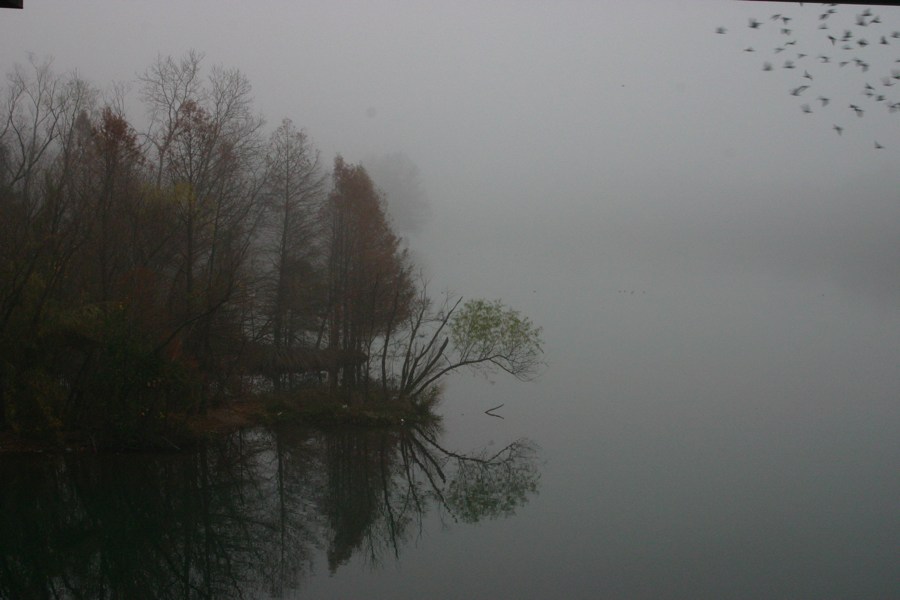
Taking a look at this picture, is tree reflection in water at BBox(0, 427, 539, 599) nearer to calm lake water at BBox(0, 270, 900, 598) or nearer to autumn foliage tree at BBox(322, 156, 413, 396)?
calm lake water at BBox(0, 270, 900, 598)

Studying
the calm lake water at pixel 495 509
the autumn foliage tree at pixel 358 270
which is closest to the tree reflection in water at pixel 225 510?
the calm lake water at pixel 495 509

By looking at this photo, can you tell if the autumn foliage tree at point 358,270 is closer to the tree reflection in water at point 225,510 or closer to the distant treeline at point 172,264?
the distant treeline at point 172,264

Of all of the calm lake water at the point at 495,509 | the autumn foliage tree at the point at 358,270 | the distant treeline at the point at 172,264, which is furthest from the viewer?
the autumn foliage tree at the point at 358,270

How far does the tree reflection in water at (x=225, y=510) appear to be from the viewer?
10.4 meters

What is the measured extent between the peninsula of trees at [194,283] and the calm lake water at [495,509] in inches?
70.4

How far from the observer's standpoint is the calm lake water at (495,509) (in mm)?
11336

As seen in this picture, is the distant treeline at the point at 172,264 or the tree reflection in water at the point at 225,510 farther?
the distant treeline at the point at 172,264

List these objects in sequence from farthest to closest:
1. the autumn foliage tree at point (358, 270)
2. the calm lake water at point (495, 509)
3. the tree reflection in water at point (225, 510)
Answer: the autumn foliage tree at point (358, 270), the calm lake water at point (495, 509), the tree reflection in water at point (225, 510)

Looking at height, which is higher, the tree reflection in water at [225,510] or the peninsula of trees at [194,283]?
the peninsula of trees at [194,283]

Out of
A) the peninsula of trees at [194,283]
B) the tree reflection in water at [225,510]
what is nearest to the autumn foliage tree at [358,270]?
the peninsula of trees at [194,283]

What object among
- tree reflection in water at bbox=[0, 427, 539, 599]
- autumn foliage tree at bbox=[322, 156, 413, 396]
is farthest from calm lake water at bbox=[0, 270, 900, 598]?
autumn foliage tree at bbox=[322, 156, 413, 396]

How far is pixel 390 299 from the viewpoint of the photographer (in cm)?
2719

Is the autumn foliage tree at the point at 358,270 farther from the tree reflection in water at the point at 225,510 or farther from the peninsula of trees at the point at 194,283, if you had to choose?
the tree reflection in water at the point at 225,510

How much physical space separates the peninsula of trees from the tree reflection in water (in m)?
1.82
